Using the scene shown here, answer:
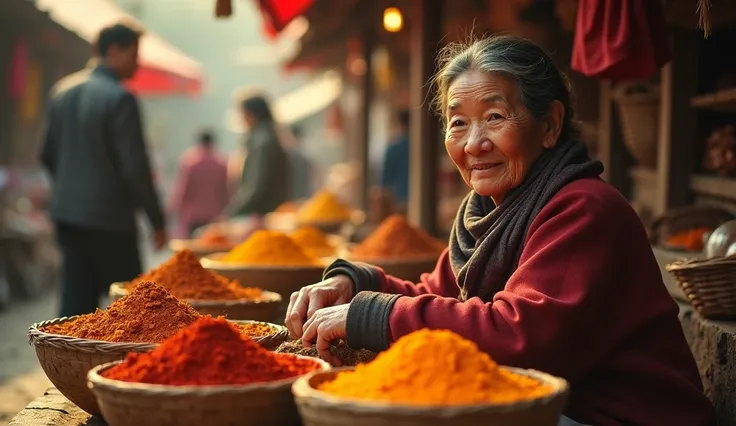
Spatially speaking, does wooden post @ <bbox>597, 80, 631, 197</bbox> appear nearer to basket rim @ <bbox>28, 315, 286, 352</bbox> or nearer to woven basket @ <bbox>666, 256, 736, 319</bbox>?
woven basket @ <bbox>666, 256, 736, 319</bbox>

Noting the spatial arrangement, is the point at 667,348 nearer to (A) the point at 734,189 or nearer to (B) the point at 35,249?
(A) the point at 734,189

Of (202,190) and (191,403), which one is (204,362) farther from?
(202,190)

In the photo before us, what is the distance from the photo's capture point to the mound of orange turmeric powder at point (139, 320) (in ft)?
7.66

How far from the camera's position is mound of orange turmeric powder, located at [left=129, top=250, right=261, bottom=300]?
3.12m

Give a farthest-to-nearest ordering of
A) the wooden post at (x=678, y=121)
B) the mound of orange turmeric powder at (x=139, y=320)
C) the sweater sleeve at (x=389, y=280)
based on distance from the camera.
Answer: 1. the wooden post at (x=678, y=121)
2. the sweater sleeve at (x=389, y=280)
3. the mound of orange turmeric powder at (x=139, y=320)

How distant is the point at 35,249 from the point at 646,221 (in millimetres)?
7319

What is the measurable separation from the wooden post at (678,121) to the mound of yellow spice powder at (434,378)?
319 cm

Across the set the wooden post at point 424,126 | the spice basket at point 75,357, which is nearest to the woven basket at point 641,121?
the wooden post at point 424,126

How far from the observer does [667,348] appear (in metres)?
2.32

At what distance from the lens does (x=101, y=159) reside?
5.60 meters

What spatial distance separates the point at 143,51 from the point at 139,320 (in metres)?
11.1

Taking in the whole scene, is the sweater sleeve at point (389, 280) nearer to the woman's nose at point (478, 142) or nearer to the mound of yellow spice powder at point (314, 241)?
the woman's nose at point (478, 142)

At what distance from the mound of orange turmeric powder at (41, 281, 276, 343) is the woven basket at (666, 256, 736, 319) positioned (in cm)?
141

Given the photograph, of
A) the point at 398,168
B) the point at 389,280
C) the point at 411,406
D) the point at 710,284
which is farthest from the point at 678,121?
the point at 398,168
